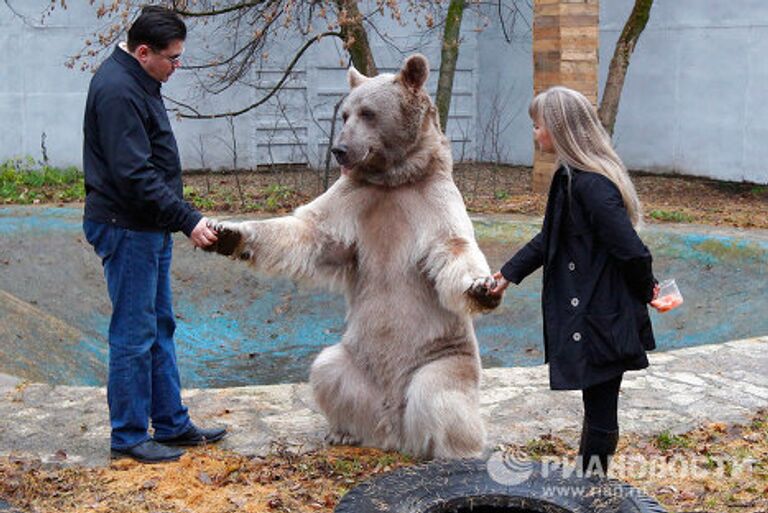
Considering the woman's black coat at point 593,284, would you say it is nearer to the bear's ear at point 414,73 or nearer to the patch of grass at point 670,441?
the bear's ear at point 414,73

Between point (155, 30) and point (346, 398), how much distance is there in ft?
5.94

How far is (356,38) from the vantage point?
1159 cm

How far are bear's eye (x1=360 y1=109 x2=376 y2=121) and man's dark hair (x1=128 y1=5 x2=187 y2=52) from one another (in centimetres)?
85

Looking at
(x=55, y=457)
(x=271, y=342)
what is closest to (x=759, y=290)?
(x=271, y=342)

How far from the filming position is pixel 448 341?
14.7 ft

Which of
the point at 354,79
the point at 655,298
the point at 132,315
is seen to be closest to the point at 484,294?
the point at 655,298

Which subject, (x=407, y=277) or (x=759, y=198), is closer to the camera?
(x=407, y=277)

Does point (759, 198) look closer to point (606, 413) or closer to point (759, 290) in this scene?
point (759, 290)

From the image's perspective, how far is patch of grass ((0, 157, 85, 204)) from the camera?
11633 millimetres

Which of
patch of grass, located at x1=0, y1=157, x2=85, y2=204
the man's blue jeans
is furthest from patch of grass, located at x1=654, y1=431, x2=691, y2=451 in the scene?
patch of grass, located at x1=0, y1=157, x2=85, y2=204

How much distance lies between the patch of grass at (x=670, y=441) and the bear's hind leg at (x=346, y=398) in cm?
132

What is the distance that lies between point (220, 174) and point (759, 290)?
326 inches

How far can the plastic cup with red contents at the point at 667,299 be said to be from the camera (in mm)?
3727

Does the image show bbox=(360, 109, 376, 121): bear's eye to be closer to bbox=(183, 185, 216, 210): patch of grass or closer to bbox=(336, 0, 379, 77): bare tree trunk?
bbox=(336, 0, 379, 77): bare tree trunk
